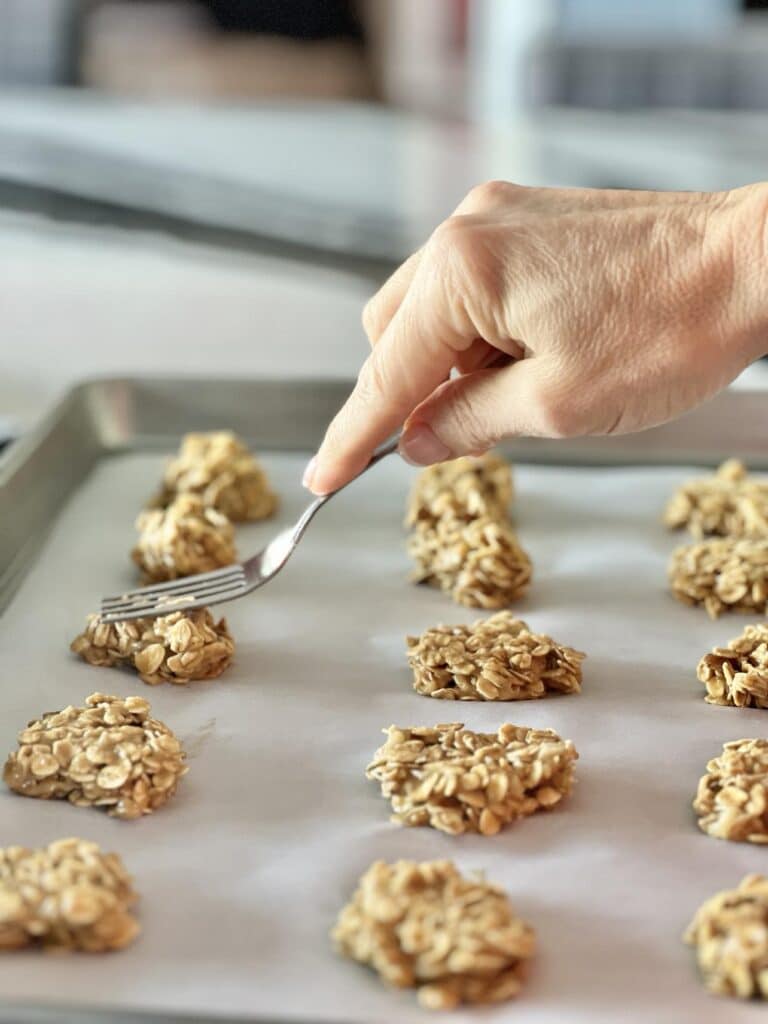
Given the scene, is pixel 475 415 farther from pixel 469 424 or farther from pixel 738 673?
pixel 738 673

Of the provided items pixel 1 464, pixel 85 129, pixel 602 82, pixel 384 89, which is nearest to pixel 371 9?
pixel 384 89

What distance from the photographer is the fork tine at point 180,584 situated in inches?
51.7

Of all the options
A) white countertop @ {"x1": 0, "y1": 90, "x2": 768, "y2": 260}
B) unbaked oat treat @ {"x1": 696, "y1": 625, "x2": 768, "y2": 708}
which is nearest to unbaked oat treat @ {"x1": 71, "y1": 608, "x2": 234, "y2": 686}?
unbaked oat treat @ {"x1": 696, "y1": 625, "x2": 768, "y2": 708}

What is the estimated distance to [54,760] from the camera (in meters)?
1.04

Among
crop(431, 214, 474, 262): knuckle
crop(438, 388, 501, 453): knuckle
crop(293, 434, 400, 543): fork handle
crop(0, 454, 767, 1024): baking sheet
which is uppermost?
crop(431, 214, 474, 262): knuckle

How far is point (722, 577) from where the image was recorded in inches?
53.9

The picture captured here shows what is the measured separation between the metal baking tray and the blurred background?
272 millimetres

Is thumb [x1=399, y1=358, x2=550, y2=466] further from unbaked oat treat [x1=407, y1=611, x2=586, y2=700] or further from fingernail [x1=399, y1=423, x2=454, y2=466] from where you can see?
unbaked oat treat [x1=407, y1=611, x2=586, y2=700]

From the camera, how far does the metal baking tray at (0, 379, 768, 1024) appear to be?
837 millimetres

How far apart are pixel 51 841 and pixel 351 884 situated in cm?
23

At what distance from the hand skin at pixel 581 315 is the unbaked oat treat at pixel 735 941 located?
409 millimetres

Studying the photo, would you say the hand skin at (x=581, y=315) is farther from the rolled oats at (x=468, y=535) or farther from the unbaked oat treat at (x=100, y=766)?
the unbaked oat treat at (x=100, y=766)

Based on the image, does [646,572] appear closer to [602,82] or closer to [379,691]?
[379,691]

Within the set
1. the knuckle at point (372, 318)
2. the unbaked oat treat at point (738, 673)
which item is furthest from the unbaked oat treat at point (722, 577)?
the knuckle at point (372, 318)
